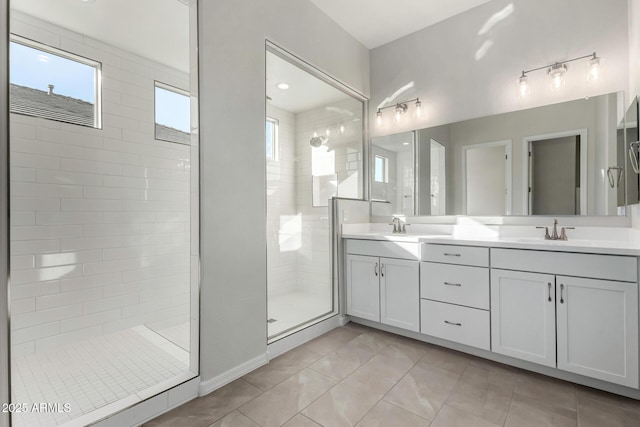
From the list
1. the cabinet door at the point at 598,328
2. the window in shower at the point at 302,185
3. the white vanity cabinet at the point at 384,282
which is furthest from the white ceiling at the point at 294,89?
the cabinet door at the point at 598,328

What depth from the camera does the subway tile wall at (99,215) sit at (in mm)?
2184

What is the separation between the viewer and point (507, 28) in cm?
260

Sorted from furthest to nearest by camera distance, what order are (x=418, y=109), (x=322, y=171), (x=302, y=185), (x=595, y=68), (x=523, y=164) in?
1. (x=418, y=109)
2. (x=322, y=171)
3. (x=302, y=185)
4. (x=523, y=164)
5. (x=595, y=68)

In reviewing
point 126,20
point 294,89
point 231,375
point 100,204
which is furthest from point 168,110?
point 231,375

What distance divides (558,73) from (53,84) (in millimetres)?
3768

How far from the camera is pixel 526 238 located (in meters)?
2.42

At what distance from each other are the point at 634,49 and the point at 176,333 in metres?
3.91

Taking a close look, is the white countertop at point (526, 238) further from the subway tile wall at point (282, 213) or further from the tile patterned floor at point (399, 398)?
the tile patterned floor at point (399, 398)

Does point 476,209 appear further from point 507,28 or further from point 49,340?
point 49,340

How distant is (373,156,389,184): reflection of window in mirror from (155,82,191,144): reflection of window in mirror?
191cm

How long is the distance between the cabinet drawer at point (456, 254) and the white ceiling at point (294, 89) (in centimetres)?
156

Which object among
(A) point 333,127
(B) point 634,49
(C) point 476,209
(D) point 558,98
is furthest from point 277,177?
(B) point 634,49

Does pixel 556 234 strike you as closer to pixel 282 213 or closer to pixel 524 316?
pixel 524 316

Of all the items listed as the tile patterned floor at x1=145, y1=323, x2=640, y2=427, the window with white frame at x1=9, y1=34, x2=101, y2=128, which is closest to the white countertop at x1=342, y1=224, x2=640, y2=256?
the tile patterned floor at x1=145, y1=323, x2=640, y2=427
